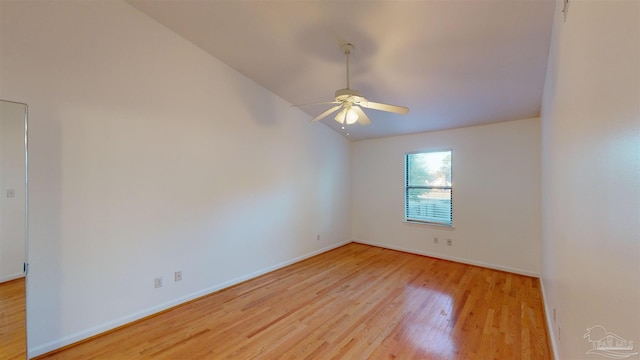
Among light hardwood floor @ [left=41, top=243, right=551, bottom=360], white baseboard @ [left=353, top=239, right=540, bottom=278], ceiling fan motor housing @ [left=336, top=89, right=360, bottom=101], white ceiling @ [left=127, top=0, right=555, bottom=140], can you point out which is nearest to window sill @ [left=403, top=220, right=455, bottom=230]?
white baseboard @ [left=353, top=239, right=540, bottom=278]

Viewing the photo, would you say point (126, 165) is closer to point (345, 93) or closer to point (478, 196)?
point (345, 93)

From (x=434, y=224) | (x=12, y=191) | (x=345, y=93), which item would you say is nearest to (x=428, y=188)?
(x=434, y=224)

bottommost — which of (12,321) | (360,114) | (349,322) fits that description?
(349,322)

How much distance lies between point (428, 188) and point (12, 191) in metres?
5.17

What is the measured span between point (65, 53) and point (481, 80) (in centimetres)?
406

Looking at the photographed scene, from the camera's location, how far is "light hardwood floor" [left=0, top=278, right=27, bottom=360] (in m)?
1.86

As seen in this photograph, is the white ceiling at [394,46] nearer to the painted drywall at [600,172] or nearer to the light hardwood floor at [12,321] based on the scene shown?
the painted drywall at [600,172]

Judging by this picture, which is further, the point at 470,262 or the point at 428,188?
the point at 428,188

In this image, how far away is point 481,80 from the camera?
284 cm

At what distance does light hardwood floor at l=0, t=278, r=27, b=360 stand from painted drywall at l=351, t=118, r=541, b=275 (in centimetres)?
486

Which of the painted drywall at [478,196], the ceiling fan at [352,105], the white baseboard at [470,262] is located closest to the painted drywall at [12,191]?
the ceiling fan at [352,105]

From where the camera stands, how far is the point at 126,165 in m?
2.50

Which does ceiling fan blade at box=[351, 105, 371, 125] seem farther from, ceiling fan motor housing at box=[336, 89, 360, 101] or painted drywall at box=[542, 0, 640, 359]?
painted drywall at box=[542, 0, 640, 359]

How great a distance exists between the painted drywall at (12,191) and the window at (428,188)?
497 centimetres
